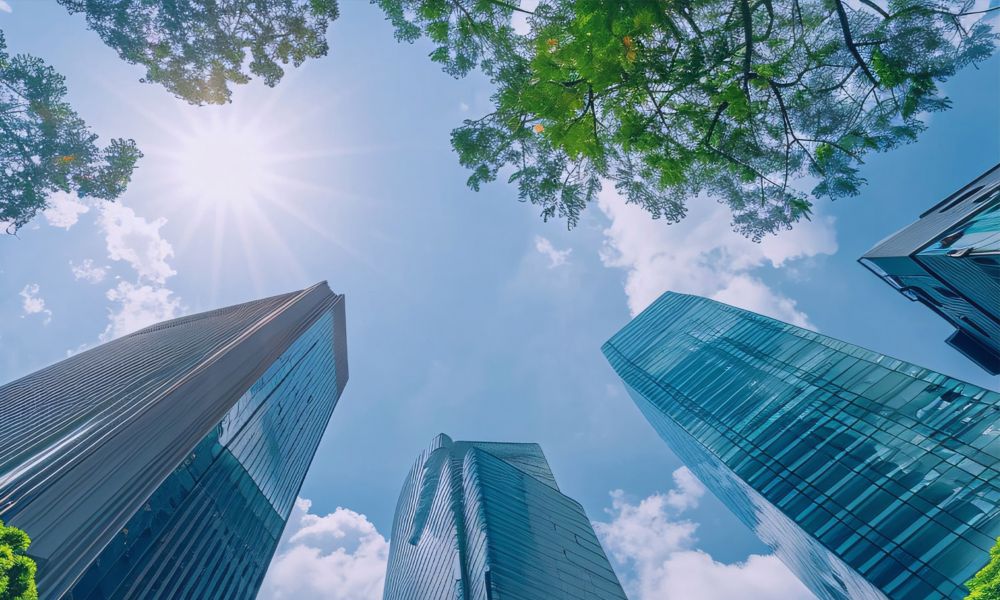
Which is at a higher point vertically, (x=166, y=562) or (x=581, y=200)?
(x=166, y=562)

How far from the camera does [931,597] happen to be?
1886cm

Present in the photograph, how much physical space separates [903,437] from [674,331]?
117 feet

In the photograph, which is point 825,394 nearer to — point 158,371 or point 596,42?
point 596,42

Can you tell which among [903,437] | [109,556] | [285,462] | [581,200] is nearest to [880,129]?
[581,200]

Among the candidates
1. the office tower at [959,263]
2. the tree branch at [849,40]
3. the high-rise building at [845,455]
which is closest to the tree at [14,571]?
the tree branch at [849,40]

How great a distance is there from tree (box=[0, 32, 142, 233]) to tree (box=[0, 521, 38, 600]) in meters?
9.41

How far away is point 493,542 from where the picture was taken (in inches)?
1784

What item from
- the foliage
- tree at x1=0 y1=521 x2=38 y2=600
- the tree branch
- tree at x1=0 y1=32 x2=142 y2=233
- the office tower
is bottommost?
the foliage

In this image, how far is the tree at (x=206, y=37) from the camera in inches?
414

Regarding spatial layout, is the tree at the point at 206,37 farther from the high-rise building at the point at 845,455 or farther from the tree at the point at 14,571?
the high-rise building at the point at 845,455

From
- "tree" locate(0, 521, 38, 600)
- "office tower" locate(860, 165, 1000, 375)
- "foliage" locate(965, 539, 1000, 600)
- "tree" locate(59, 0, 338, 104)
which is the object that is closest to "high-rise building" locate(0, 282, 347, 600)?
"tree" locate(0, 521, 38, 600)

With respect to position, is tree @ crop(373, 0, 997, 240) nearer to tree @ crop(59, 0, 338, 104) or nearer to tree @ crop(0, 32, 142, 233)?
tree @ crop(59, 0, 338, 104)

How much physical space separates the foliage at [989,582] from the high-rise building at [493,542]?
1501 inches

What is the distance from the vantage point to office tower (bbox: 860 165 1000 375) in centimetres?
2123
